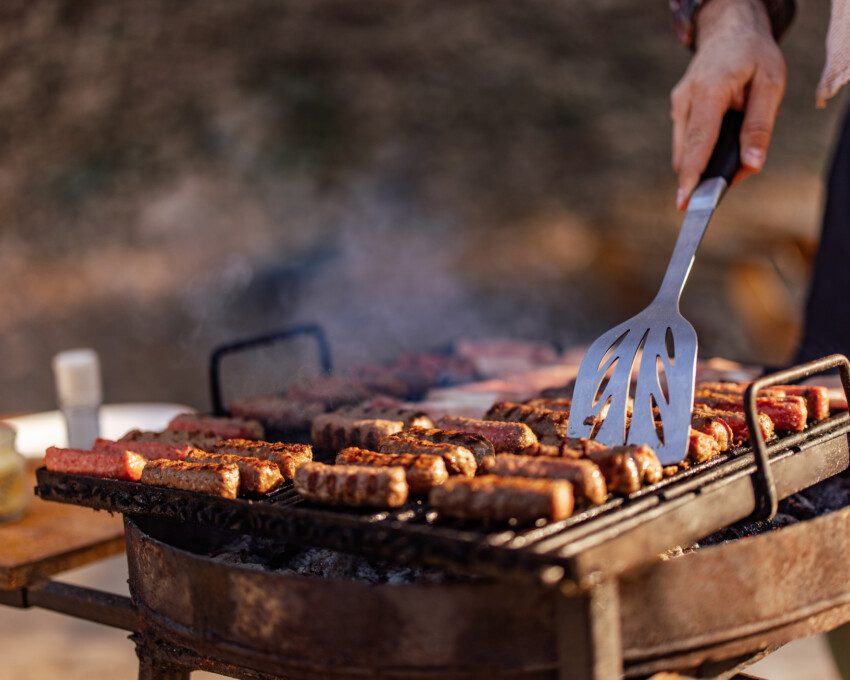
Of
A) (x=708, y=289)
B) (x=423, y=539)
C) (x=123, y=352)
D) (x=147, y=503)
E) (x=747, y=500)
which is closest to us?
(x=423, y=539)

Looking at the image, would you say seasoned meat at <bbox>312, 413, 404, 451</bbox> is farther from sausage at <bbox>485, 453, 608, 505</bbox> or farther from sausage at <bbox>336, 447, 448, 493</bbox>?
sausage at <bbox>485, 453, 608, 505</bbox>

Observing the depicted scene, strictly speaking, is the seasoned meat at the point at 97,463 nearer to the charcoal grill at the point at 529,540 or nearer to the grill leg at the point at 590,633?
the charcoal grill at the point at 529,540

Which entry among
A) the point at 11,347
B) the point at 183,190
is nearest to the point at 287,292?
the point at 183,190

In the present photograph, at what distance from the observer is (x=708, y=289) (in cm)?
816

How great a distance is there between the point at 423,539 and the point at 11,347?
7686 mm

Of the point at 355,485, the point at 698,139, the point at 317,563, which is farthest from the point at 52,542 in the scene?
the point at 698,139

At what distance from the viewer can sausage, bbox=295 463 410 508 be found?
1979mm

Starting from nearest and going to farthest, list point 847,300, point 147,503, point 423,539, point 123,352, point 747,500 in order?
point 423,539 < point 747,500 < point 147,503 < point 847,300 < point 123,352

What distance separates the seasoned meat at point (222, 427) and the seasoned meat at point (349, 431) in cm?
21

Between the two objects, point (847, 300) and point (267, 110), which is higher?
point (267, 110)

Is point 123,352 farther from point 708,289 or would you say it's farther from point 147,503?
point 147,503

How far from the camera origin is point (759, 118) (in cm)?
292

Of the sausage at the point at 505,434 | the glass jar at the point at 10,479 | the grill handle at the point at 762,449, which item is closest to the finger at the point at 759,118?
the grill handle at the point at 762,449

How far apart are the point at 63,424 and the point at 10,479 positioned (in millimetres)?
969
